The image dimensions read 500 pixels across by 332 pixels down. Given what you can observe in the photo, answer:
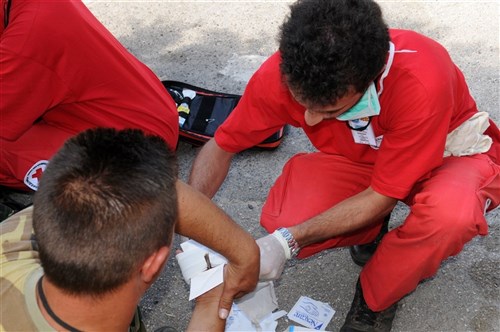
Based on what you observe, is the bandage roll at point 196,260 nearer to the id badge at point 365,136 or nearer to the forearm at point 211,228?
the forearm at point 211,228

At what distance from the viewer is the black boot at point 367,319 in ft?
8.25

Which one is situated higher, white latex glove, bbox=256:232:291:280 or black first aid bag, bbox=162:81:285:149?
white latex glove, bbox=256:232:291:280

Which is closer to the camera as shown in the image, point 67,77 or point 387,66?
point 387,66

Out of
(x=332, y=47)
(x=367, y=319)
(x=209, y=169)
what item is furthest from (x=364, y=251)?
(x=332, y=47)

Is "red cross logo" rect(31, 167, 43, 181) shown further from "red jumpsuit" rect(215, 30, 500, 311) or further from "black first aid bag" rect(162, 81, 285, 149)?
"black first aid bag" rect(162, 81, 285, 149)

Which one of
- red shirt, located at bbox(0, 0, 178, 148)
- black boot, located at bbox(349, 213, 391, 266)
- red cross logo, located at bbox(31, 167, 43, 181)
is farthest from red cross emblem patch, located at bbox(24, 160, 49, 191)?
black boot, located at bbox(349, 213, 391, 266)

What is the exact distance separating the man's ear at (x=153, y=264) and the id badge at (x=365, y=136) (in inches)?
45.0

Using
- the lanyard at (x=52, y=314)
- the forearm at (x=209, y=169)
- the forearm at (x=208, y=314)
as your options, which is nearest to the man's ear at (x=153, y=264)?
the lanyard at (x=52, y=314)

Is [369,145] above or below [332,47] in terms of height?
below

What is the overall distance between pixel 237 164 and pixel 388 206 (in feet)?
4.36

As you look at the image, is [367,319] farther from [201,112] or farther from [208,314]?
[201,112]

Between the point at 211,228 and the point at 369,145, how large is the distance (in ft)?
2.92

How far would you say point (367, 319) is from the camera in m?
2.52

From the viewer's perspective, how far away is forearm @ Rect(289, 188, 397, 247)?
2334mm
